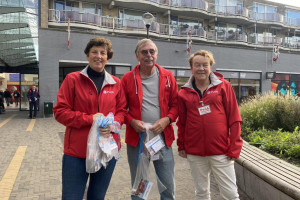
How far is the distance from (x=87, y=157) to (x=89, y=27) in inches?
691

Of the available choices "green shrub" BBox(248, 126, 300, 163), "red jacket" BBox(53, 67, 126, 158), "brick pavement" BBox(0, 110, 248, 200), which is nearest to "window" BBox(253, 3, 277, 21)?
"green shrub" BBox(248, 126, 300, 163)

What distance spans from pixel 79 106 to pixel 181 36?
2077 centimetres

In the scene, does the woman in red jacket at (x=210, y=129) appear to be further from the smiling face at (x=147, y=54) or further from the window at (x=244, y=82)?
the window at (x=244, y=82)

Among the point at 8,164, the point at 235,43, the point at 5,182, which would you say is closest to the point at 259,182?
the point at 5,182

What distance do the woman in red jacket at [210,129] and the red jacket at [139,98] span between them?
15cm

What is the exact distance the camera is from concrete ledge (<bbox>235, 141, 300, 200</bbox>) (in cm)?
269

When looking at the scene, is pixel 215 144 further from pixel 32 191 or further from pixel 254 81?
pixel 254 81

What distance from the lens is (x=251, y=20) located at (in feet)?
83.1

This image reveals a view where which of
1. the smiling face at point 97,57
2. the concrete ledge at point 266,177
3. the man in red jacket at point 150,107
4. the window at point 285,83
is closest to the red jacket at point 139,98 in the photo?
the man in red jacket at point 150,107

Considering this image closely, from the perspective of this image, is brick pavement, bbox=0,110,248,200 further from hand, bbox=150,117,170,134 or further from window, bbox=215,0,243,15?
window, bbox=215,0,243,15

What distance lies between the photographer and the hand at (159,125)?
97.4 inches

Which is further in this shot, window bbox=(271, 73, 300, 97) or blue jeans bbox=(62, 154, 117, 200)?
window bbox=(271, 73, 300, 97)

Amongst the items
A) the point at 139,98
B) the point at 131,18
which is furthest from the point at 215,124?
the point at 131,18

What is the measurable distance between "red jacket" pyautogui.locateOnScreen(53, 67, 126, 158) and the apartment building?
12.6 m
